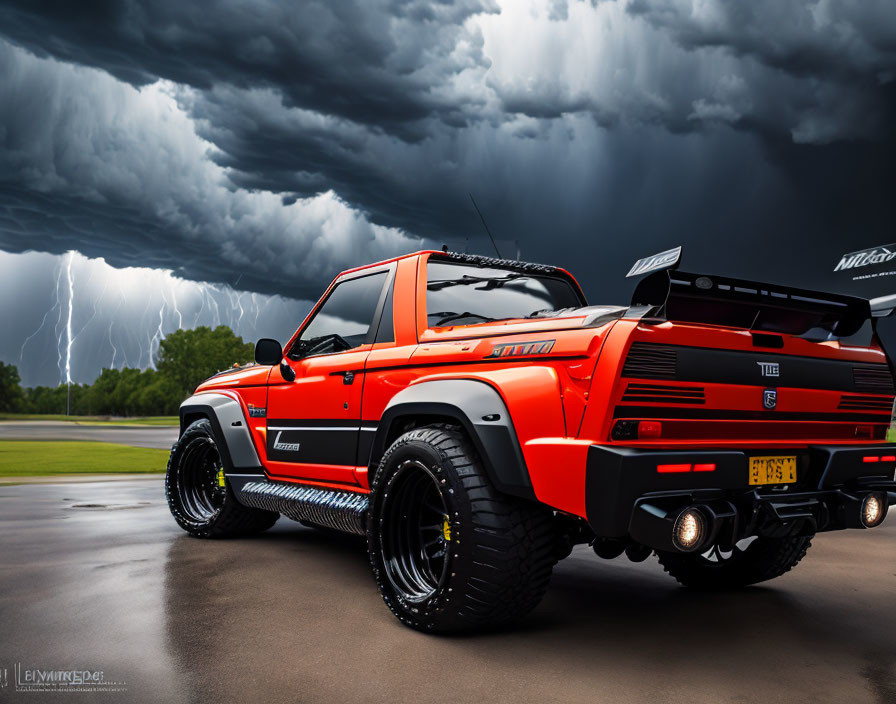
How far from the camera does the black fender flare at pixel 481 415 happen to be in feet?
11.1

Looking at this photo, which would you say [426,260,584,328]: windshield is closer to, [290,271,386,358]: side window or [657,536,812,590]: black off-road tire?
[290,271,386,358]: side window

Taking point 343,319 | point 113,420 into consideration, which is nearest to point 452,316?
point 343,319

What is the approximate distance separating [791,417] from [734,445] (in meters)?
0.45

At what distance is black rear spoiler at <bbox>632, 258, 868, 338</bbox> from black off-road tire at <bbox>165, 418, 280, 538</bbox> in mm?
3904

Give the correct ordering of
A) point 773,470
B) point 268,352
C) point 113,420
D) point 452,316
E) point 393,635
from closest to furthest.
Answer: point 773,470 → point 393,635 → point 452,316 → point 268,352 → point 113,420

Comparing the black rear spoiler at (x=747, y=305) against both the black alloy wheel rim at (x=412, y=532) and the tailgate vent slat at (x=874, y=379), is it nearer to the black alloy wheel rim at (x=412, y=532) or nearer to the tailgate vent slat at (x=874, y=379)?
the tailgate vent slat at (x=874, y=379)

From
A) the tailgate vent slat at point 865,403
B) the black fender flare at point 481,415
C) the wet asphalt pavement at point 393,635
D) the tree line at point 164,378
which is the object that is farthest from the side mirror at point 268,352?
the tree line at point 164,378

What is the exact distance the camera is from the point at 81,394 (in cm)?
15300

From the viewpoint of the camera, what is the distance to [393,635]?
3.66 meters

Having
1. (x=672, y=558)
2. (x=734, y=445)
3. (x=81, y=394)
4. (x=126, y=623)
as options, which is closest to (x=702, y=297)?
(x=734, y=445)

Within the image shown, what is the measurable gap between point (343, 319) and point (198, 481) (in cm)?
256

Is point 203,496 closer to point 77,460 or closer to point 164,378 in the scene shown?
point 77,460

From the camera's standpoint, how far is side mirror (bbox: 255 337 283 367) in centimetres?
542

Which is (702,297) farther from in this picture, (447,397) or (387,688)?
(387,688)
